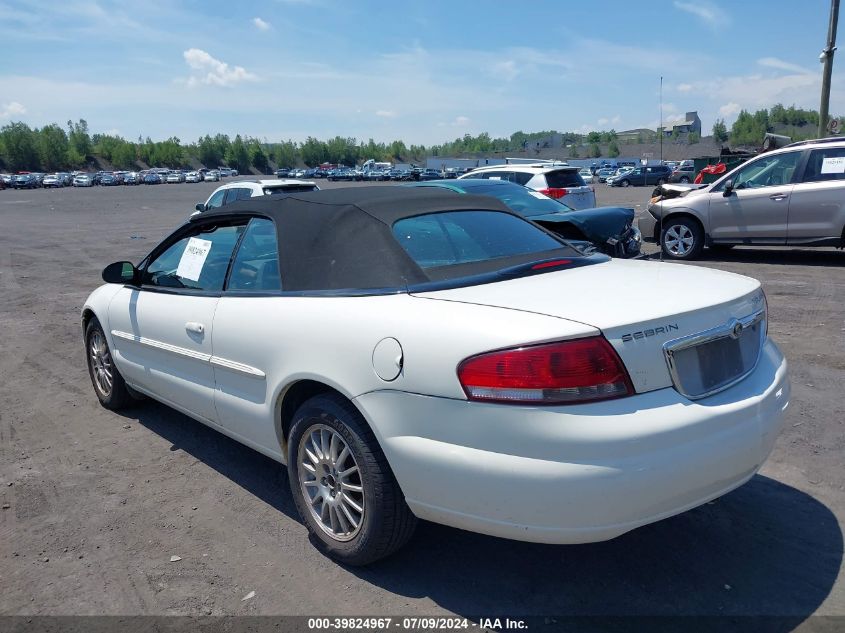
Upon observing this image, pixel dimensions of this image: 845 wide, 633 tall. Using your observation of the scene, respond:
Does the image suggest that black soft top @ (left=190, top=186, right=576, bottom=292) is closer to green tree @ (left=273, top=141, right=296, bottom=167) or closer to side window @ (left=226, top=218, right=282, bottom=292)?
side window @ (left=226, top=218, right=282, bottom=292)

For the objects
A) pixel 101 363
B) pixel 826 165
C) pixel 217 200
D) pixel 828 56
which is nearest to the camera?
pixel 101 363

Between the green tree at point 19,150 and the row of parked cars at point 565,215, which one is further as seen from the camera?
the green tree at point 19,150

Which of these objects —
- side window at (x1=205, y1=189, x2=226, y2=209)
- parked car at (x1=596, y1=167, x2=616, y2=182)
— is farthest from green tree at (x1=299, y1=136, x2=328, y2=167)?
side window at (x1=205, y1=189, x2=226, y2=209)

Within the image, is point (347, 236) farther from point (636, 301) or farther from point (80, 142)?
point (80, 142)

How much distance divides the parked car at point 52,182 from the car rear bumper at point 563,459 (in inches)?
3601

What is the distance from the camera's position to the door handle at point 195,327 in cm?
383

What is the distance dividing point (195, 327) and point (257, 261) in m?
0.54

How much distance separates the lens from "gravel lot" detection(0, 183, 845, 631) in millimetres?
2848

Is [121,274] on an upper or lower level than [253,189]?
lower

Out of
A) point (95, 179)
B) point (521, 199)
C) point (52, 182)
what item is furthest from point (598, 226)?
point (95, 179)

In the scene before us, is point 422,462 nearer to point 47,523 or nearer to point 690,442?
point 690,442

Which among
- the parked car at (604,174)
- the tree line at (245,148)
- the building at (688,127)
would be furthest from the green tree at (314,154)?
the parked car at (604,174)

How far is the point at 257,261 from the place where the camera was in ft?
12.2

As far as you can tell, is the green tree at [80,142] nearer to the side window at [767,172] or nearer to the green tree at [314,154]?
the green tree at [314,154]
